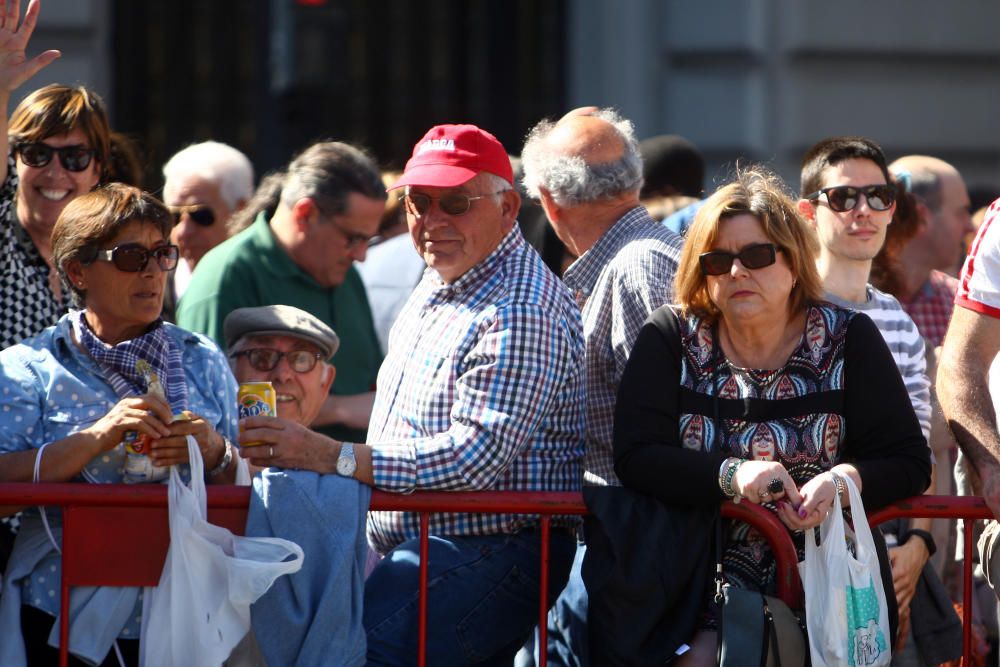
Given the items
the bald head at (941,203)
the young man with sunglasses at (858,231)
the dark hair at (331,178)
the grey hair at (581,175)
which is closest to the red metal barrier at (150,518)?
the young man with sunglasses at (858,231)

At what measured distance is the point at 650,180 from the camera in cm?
651

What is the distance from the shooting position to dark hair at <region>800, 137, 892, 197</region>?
5098mm

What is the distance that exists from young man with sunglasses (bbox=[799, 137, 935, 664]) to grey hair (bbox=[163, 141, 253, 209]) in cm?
251

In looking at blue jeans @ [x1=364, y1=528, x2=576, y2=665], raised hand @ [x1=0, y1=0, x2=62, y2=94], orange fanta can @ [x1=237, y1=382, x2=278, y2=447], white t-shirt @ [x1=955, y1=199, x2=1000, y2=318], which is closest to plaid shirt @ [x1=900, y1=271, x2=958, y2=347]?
white t-shirt @ [x1=955, y1=199, x2=1000, y2=318]

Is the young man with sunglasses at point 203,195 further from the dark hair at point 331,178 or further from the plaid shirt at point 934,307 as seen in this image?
the plaid shirt at point 934,307

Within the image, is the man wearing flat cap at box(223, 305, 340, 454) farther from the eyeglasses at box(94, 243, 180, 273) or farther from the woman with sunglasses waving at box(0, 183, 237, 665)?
the eyeglasses at box(94, 243, 180, 273)

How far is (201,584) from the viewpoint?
3834 mm

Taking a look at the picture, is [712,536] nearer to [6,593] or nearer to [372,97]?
[6,593]

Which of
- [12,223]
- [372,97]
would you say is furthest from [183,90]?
[12,223]

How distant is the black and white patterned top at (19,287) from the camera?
463cm

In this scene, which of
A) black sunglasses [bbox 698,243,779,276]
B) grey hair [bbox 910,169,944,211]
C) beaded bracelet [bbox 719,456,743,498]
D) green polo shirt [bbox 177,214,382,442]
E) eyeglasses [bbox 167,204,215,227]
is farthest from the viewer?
grey hair [bbox 910,169,944,211]

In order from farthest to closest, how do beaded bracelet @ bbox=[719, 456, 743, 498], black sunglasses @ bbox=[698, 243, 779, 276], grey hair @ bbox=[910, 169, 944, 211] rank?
grey hair @ bbox=[910, 169, 944, 211], black sunglasses @ bbox=[698, 243, 779, 276], beaded bracelet @ bbox=[719, 456, 743, 498]

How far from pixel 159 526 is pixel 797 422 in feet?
5.09

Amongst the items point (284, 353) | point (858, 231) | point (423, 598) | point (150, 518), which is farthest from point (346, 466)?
point (858, 231)
